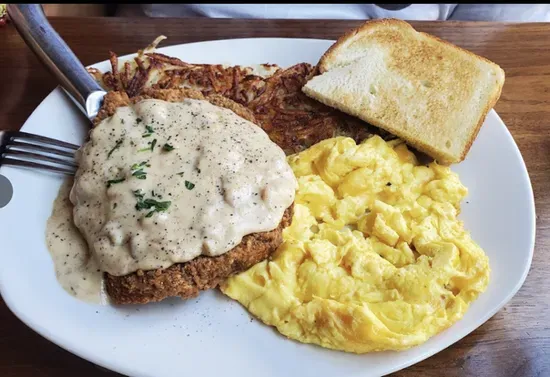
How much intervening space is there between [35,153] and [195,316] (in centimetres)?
90

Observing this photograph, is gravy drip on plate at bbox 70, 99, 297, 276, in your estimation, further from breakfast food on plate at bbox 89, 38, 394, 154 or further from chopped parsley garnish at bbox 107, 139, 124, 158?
breakfast food on plate at bbox 89, 38, 394, 154

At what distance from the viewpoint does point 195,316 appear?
1.75 meters

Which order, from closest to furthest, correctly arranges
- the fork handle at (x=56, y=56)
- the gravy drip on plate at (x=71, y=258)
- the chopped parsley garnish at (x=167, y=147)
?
the gravy drip on plate at (x=71, y=258), the chopped parsley garnish at (x=167, y=147), the fork handle at (x=56, y=56)

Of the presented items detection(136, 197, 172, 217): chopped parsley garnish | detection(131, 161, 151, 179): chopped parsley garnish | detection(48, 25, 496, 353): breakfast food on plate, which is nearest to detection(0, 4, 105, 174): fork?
detection(48, 25, 496, 353): breakfast food on plate

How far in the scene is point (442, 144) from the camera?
2.17 m

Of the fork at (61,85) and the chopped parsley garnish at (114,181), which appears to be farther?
the fork at (61,85)

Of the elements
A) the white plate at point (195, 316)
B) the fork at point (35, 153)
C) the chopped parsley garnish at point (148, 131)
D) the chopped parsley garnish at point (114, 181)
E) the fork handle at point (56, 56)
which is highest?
the fork handle at point (56, 56)

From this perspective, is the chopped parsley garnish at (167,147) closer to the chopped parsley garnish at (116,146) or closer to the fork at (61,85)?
the chopped parsley garnish at (116,146)

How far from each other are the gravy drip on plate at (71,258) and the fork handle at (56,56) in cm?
49

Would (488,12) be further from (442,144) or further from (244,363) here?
(244,363)

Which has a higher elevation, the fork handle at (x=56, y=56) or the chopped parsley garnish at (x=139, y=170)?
the fork handle at (x=56, y=56)

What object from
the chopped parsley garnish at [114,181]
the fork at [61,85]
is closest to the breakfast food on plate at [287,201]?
the chopped parsley garnish at [114,181]

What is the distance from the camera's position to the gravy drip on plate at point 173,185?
167 cm

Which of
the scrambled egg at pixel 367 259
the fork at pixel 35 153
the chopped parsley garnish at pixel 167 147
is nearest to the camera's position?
the scrambled egg at pixel 367 259
